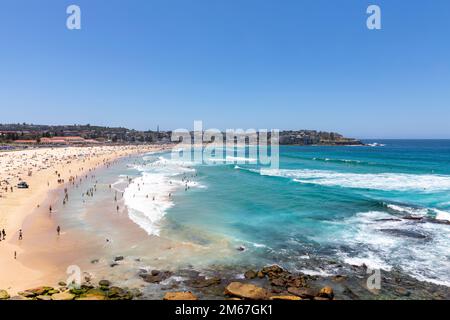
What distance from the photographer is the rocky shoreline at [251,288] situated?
1565 centimetres

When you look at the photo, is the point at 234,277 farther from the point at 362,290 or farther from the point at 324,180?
the point at 324,180

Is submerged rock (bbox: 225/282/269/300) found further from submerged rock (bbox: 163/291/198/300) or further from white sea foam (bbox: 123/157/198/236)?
white sea foam (bbox: 123/157/198/236)

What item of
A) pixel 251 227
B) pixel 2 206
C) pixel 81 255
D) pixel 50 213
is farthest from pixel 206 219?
pixel 2 206

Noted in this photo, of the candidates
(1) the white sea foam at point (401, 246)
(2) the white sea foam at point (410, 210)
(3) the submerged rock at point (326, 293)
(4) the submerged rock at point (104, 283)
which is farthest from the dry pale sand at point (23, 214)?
(2) the white sea foam at point (410, 210)

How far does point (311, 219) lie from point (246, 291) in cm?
1559

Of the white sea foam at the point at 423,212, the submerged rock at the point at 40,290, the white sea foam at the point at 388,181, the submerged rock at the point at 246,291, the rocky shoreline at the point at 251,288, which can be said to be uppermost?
the white sea foam at the point at 388,181

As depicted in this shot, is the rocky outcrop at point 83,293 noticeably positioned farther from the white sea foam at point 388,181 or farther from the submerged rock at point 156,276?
the white sea foam at point 388,181

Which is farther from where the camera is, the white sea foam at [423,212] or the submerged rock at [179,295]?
the white sea foam at [423,212]

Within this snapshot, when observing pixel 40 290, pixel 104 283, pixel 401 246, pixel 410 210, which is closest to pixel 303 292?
pixel 104 283

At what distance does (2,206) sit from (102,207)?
9322 mm

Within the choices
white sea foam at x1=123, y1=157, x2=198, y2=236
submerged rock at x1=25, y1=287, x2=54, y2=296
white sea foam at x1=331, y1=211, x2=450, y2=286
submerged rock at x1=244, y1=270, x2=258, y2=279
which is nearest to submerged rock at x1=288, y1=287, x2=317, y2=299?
submerged rock at x1=244, y1=270, x2=258, y2=279

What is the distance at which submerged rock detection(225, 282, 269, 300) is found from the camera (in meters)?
15.5
